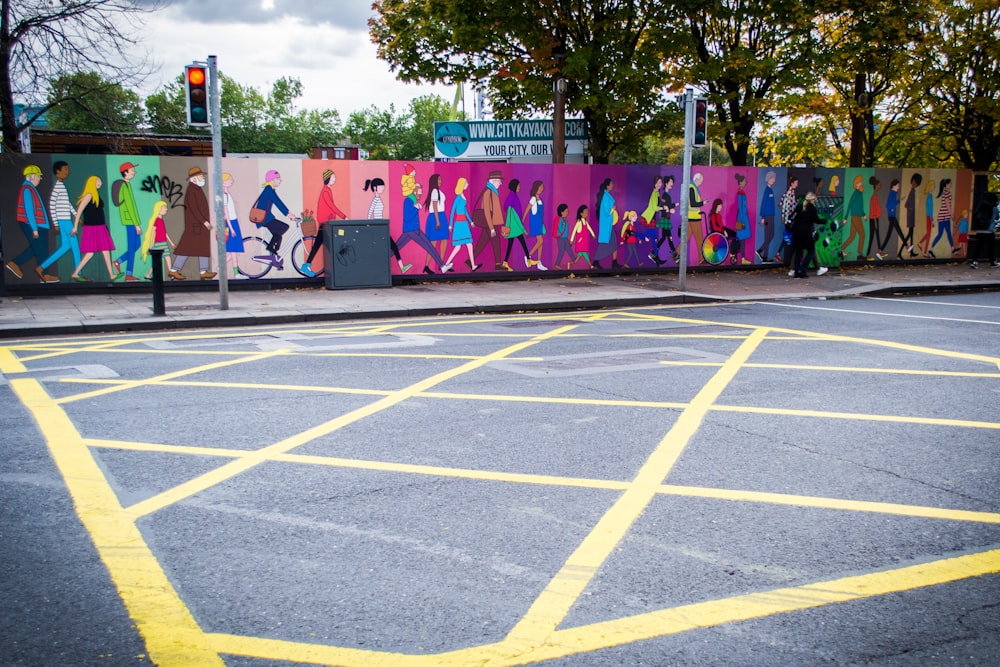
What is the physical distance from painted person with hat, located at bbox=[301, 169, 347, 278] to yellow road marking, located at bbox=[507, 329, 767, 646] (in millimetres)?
11062

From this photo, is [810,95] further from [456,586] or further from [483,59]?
[456,586]

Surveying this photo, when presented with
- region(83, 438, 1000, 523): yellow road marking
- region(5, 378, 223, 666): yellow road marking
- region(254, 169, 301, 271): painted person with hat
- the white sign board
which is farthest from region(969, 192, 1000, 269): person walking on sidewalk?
region(5, 378, 223, 666): yellow road marking

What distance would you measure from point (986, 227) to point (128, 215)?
20.6 meters

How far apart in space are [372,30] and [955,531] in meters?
25.6

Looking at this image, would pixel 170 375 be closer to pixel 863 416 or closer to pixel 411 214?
pixel 863 416

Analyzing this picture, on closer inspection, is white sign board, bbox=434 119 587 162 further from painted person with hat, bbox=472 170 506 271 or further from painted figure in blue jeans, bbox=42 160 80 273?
painted figure in blue jeans, bbox=42 160 80 273

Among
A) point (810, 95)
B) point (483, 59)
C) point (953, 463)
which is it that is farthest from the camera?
point (810, 95)

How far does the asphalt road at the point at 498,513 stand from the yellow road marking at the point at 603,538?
0.06 feet

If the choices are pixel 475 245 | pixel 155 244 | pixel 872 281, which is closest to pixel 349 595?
pixel 155 244

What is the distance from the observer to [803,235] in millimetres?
19688

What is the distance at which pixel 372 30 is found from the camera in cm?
2717

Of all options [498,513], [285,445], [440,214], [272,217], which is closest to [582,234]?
[440,214]

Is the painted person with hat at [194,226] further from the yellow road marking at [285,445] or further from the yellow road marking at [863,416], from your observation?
the yellow road marking at [863,416]

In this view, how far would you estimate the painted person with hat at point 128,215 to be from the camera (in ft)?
51.3
